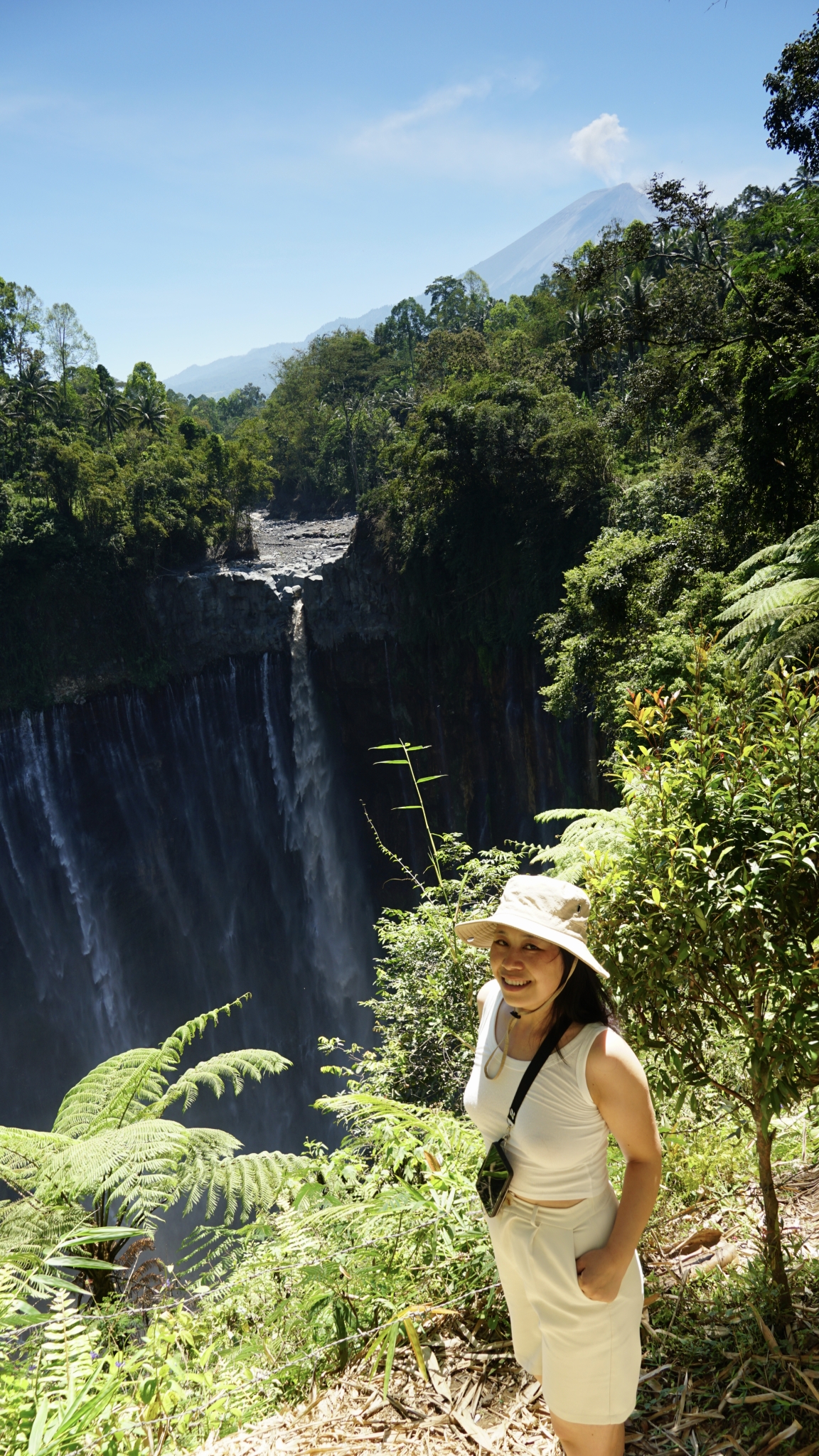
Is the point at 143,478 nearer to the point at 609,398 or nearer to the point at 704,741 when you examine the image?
the point at 609,398

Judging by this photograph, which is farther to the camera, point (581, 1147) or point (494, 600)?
point (494, 600)

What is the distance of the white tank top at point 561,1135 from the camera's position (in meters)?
1.61

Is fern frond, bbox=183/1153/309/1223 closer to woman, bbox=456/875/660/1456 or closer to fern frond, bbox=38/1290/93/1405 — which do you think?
fern frond, bbox=38/1290/93/1405

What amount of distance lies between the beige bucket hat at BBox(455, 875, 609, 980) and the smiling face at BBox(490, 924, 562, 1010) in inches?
0.9

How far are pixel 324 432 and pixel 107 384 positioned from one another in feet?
27.7

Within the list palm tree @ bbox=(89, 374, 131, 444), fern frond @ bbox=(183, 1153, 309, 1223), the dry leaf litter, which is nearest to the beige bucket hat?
the dry leaf litter

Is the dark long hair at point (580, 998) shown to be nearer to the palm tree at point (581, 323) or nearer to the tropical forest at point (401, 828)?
the tropical forest at point (401, 828)

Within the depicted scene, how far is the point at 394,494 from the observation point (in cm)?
2047

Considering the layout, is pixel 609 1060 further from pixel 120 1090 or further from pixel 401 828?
pixel 401 828

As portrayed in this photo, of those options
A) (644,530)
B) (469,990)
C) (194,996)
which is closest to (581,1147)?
(469,990)

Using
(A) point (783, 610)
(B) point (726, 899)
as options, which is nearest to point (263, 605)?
(A) point (783, 610)

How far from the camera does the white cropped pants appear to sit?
1.63 metres

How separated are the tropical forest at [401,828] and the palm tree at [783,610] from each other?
4 centimetres

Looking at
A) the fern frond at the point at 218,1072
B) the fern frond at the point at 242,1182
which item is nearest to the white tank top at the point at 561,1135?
the fern frond at the point at 242,1182
